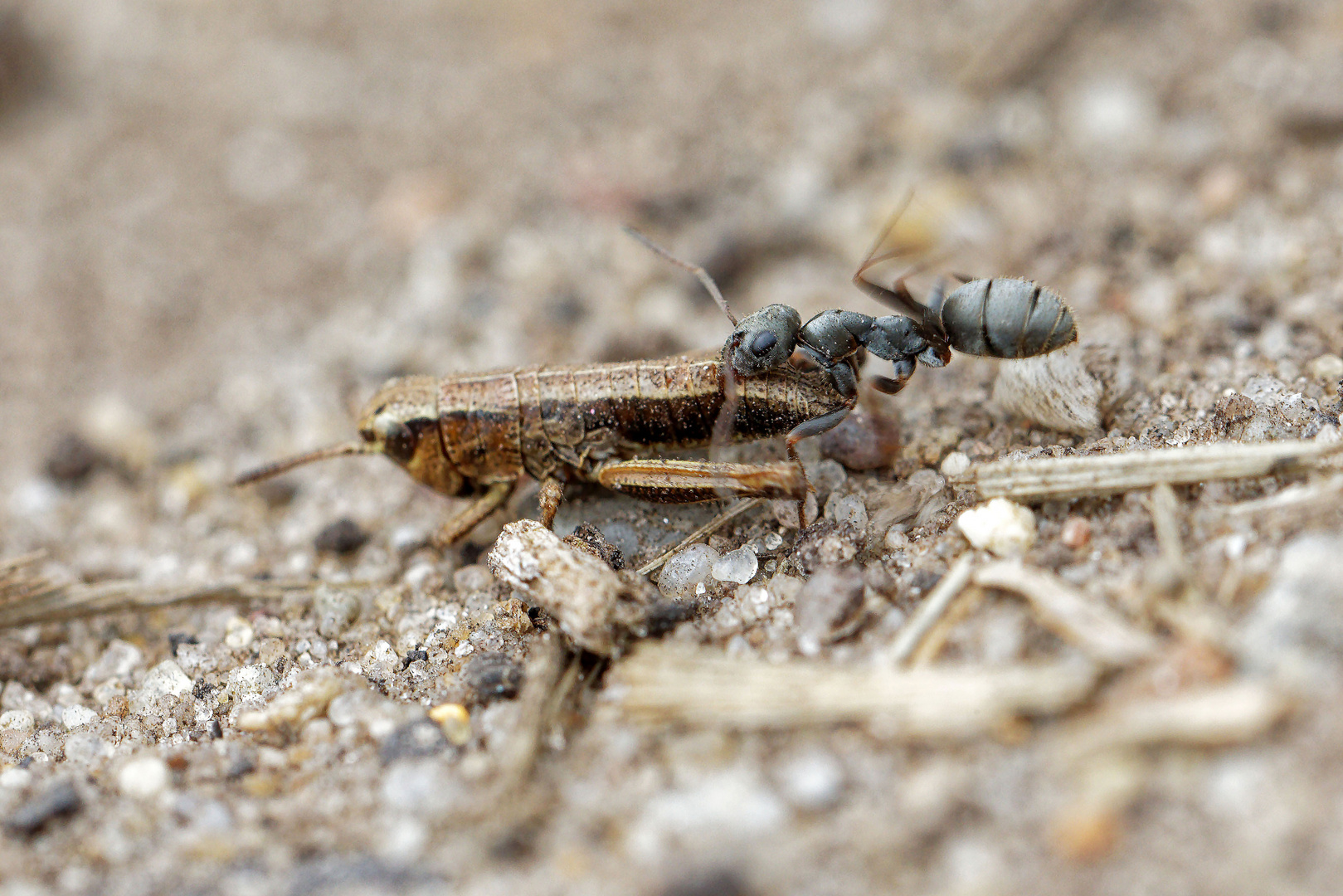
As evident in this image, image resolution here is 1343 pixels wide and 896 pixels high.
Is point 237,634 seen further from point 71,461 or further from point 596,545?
point 71,461

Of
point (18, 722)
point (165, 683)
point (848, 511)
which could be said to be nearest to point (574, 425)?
point (848, 511)

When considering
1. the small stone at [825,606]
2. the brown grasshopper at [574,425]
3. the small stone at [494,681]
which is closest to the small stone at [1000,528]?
the small stone at [825,606]

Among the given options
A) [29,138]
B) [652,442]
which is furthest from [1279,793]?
[29,138]

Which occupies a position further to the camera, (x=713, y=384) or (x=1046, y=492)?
(x=713, y=384)

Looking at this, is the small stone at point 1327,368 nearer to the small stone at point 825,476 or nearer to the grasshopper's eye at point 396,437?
the small stone at point 825,476

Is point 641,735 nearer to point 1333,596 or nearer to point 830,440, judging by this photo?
point 830,440

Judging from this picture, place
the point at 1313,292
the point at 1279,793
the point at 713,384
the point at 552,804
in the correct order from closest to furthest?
the point at 1279,793 < the point at 552,804 < the point at 713,384 < the point at 1313,292
